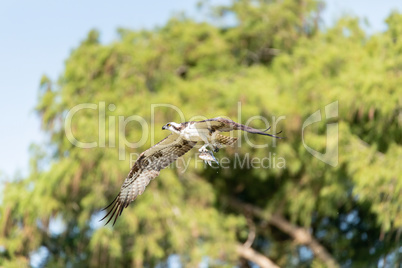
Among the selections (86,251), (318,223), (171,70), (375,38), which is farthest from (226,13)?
(86,251)

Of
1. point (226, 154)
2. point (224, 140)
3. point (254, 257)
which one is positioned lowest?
point (254, 257)

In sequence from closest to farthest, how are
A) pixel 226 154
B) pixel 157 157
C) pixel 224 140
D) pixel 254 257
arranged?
pixel 224 140
pixel 157 157
pixel 226 154
pixel 254 257

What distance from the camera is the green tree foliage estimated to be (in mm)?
14844

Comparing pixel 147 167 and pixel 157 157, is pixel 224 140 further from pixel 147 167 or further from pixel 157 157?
pixel 147 167

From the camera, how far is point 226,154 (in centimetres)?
1661

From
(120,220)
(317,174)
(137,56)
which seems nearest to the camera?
(120,220)

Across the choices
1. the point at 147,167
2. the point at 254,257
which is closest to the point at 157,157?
the point at 147,167

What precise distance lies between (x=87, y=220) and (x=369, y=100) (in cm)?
657

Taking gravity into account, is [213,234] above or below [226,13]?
below

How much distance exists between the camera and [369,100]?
14266mm

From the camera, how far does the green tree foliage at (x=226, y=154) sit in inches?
584

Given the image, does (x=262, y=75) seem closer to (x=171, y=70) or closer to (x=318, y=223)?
(x=171, y=70)

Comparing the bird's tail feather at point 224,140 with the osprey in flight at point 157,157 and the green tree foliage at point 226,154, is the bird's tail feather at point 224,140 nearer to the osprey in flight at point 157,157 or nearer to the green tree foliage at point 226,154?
the osprey in flight at point 157,157

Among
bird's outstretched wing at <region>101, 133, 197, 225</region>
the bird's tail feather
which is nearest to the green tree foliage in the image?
bird's outstretched wing at <region>101, 133, 197, 225</region>
